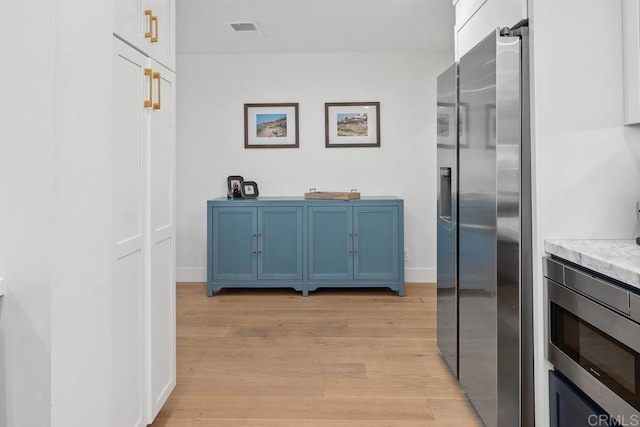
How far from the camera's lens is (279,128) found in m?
4.77

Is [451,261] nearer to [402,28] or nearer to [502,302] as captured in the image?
[502,302]

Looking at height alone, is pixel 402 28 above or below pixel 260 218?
above

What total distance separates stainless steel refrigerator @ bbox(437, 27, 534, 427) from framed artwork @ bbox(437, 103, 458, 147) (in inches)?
0.6

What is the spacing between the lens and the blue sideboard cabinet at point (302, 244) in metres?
4.30

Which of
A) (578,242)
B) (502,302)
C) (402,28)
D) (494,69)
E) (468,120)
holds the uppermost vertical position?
(402,28)

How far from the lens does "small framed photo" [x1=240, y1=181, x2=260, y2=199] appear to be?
4.55 metres

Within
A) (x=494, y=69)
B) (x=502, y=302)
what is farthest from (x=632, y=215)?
(x=494, y=69)

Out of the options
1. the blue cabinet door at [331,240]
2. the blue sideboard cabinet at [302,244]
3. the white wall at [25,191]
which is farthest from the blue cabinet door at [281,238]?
the white wall at [25,191]

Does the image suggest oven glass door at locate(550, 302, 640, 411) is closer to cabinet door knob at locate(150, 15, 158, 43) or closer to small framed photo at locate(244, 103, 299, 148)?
cabinet door knob at locate(150, 15, 158, 43)

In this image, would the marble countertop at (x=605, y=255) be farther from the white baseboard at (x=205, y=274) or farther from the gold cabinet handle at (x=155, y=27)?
the white baseboard at (x=205, y=274)

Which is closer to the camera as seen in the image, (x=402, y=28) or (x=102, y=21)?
(x=102, y=21)

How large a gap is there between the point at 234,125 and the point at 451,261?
3176 mm

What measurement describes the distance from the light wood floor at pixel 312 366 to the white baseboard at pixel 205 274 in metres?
0.61

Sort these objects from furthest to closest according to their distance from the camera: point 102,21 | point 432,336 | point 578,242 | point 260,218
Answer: point 260,218
point 432,336
point 578,242
point 102,21
